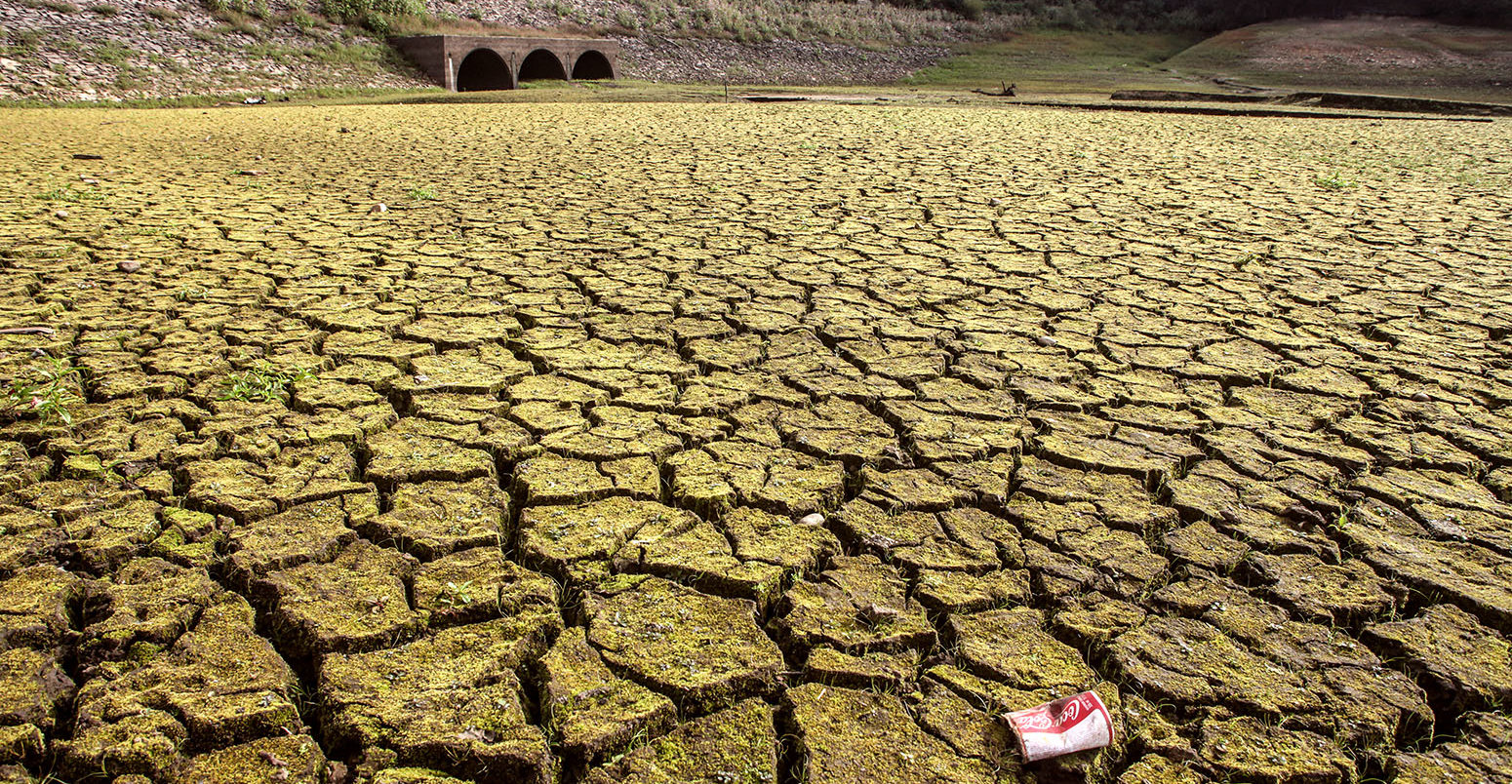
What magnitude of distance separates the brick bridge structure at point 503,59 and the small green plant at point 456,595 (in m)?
17.7

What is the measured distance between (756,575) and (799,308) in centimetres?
188

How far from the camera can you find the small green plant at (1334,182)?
6.68 metres

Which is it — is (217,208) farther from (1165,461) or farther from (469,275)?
(1165,461)

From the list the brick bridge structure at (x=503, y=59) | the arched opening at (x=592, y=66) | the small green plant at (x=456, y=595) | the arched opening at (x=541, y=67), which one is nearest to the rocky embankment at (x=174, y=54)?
the brick bridge structure at (x=503, y=59)

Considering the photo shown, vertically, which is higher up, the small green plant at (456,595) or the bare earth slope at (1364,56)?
the bare earth slope at (1364,56)

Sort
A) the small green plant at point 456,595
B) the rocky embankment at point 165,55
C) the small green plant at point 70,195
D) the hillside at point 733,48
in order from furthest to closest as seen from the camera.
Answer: the hillside at point 733,48, the rocky embankment at point 165,55, the small green plant at point 70,195, the small green plant at point 456,595

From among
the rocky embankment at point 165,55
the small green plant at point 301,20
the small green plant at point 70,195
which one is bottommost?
the small green plant at point 70,195

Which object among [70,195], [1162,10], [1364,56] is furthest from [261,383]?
[1162,10]

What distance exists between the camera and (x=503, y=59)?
18.4m

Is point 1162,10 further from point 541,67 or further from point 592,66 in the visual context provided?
point 541,67

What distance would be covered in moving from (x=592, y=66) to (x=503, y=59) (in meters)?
3.33

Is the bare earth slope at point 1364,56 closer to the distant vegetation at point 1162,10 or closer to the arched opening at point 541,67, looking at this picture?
the distant vegetation at point 1162,10

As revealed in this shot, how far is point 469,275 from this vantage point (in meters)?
3.99

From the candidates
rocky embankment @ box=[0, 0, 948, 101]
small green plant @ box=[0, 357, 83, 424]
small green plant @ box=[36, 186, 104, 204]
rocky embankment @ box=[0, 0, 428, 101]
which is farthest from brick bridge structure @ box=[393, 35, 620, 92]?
small green plant @ box=[0, 357, 83, 424]
